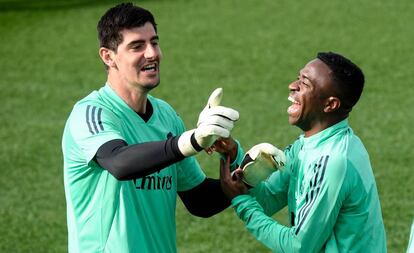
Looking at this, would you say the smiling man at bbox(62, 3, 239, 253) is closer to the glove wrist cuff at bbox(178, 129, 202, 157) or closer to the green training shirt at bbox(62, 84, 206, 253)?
the green training shirt at bbox(62, 84, 206, 253)

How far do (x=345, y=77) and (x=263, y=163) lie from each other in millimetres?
643

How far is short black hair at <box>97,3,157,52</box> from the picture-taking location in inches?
244

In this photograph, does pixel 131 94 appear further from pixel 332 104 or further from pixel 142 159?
pixel 332 104

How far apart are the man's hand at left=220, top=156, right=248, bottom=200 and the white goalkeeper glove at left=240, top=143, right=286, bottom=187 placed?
0.08 metres

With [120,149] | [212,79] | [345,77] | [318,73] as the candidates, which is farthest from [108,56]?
[212,79]

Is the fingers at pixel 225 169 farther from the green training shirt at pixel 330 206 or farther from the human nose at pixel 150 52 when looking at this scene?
the human nose at pixel 150 52

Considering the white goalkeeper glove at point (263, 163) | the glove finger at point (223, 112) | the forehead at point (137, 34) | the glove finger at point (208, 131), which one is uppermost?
the forehead at point (137, 34)

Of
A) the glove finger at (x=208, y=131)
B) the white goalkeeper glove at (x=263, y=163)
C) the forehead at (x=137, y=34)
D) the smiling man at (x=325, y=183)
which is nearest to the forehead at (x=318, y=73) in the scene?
the smiling man at (x=325, y=183)

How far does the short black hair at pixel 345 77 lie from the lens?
6086 mm

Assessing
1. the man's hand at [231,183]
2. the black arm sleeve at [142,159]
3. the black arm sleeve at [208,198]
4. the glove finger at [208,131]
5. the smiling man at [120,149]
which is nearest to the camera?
the glove finger at [208,131]

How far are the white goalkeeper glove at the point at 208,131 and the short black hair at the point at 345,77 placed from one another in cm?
71

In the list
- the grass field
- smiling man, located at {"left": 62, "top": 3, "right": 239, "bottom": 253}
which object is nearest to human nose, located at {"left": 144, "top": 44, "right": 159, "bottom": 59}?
smiling man, located at {"left": 62, "top": 3, "right": 239, "bottom": 253}

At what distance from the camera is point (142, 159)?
5.66m

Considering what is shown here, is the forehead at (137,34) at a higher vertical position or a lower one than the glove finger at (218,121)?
higher
